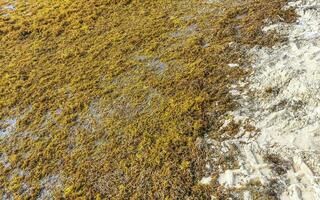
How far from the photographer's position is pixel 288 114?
19.8 feet

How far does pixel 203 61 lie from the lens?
738 cm

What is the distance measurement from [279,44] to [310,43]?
59 centimetres

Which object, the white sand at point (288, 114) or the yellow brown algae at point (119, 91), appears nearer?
the white sand at point (288, 114)

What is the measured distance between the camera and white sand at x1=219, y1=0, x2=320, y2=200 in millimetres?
5211

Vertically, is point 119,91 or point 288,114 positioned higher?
point 119,91

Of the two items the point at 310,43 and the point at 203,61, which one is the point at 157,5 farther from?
the point at 310,43

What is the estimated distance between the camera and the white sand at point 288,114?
521 centimetres

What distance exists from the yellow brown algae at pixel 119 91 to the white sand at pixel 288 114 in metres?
0.40

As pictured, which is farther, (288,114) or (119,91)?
(119,91)

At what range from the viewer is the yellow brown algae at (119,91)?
224 inches

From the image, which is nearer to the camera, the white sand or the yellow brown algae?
the white sand

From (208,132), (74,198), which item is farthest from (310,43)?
(74,198)

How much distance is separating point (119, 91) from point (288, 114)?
3.15 metres

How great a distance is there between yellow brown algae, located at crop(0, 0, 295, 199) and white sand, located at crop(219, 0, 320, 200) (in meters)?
0.40
